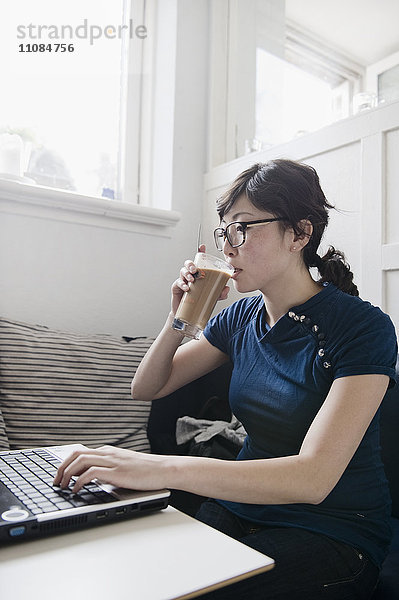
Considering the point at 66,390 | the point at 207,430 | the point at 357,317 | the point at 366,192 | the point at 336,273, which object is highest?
the point at 366,192

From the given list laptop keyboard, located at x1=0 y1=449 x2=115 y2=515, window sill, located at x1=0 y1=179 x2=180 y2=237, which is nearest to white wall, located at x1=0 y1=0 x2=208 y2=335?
window sill, located at x1=0 y1=179 x2=180 y2=237

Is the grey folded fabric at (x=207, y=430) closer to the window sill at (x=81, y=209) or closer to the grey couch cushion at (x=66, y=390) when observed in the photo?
the grey couch cushion at (x=66, y=390)

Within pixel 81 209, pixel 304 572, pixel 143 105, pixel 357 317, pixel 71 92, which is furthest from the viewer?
pixel 143 105

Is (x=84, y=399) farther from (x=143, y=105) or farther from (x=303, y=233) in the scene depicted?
(x=143, y=105)

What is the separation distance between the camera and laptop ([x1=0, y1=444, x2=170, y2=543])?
632 millimetres

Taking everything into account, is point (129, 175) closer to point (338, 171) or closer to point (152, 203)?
point (152, 203)

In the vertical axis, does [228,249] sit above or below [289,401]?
above

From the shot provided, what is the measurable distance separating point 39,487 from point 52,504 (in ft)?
0.26

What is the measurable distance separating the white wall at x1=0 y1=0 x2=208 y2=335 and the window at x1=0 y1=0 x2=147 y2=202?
213mm

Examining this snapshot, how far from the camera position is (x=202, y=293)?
121cm

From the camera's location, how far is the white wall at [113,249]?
6.44ft

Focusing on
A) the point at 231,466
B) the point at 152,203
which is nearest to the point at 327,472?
the point at 231,466

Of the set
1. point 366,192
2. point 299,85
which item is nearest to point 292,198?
point 366,192

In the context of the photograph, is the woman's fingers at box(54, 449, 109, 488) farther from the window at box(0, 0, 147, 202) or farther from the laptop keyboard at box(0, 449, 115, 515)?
the window at box(0, 0, 147, 202)
